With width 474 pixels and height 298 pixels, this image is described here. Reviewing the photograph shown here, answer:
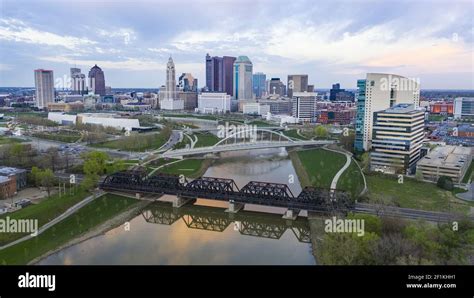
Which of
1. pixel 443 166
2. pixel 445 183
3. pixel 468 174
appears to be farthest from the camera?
pixel 468 174

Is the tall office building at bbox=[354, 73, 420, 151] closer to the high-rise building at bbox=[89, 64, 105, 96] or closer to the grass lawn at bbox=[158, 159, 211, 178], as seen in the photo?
the grass lawn at bbox=[158, 159, 211, 178]

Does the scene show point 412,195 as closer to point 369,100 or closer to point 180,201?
point 180,201

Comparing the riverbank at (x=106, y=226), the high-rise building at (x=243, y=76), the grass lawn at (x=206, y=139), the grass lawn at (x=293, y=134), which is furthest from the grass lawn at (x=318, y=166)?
the high-rise building at (x=243, y=76)

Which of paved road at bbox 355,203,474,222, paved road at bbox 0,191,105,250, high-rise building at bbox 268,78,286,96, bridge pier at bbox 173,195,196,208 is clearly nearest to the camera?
paved road at bbox 0,191,105,250

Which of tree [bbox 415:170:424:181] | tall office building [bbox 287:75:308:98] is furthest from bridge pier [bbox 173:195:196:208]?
tall office building [bbox 287:75:308:98]

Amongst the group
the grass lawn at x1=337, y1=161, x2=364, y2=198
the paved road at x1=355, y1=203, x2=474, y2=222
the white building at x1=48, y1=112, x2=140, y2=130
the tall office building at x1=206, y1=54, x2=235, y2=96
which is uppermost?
the tall office building at x1=206, y1=54, x2=235, y2=96

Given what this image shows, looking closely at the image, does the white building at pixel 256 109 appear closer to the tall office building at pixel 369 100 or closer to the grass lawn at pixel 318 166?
the grass lawn at pixel 318 166

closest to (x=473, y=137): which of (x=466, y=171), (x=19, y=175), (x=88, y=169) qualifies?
(x=466, y=171)

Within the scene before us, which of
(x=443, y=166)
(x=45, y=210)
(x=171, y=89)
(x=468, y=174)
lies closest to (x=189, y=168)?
(x=45, y=210)
